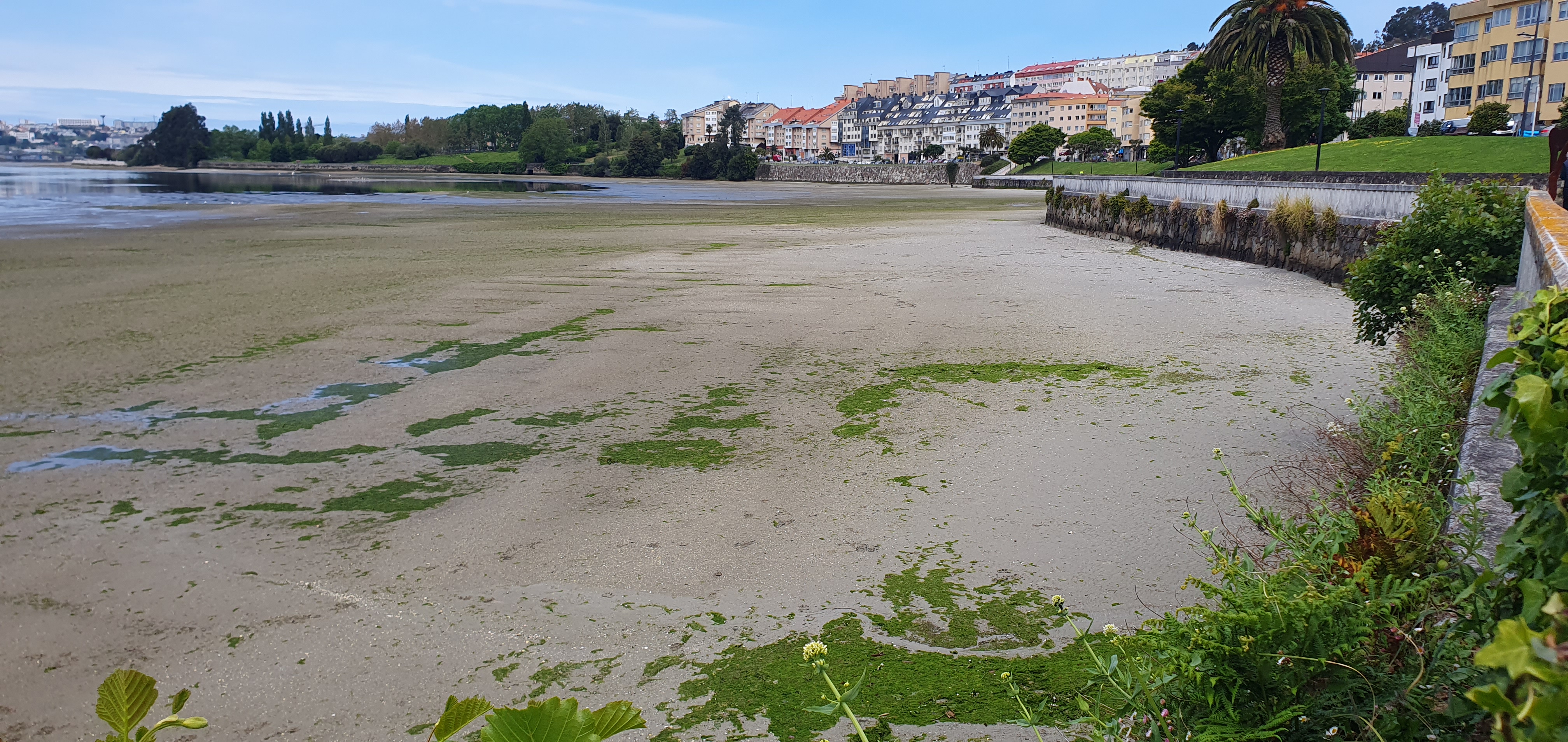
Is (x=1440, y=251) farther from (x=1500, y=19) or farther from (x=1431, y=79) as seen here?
(x=1431, y=79)

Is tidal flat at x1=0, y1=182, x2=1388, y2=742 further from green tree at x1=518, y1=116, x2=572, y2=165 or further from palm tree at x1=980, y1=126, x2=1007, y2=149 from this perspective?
green tree at x1=518, y1=116, x2=572, y2=165

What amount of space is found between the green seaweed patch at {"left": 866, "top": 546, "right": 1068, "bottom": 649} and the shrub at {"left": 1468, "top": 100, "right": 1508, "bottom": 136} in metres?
49.6

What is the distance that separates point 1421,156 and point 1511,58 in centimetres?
3664

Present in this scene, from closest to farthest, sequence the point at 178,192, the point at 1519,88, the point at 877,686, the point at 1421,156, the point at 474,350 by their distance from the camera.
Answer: the point at 877,686
the point at 474,350
the point at 1421,156
the point at 1519,88
the point at 178,192

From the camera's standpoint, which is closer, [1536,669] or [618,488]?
[1536,669]

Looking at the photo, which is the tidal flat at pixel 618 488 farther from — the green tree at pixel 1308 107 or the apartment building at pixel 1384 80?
the apartment building at pixel 1384 80

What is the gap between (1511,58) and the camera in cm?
5916

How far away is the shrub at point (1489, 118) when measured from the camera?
44.2 meters

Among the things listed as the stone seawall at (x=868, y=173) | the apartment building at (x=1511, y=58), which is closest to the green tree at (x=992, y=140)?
the stone seawall at (x=868, y=173)

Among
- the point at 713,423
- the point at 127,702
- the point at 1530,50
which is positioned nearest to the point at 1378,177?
the point at 713,423

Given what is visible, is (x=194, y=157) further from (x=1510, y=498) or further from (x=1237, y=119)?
(x=1510, y=498)

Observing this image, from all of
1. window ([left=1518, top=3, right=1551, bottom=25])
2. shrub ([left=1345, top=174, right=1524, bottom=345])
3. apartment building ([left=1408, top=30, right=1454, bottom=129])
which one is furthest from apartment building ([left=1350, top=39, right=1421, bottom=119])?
shrub ([left=1345, top=174, right=1524, bottom=345])

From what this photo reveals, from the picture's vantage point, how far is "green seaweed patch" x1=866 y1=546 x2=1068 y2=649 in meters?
4.77

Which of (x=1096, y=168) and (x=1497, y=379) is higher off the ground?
(x=1096, y=168)
